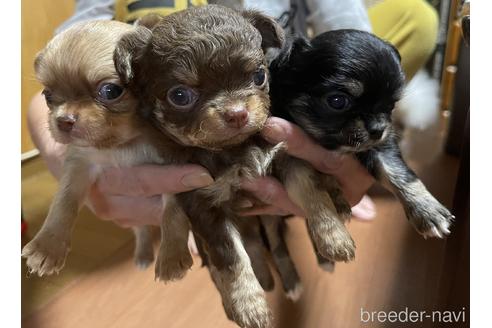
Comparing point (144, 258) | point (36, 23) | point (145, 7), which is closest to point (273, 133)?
point (145, 7)

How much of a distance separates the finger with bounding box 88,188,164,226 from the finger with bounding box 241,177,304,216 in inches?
14.2

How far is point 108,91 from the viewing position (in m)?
1.15

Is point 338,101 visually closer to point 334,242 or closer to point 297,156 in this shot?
point 297,156

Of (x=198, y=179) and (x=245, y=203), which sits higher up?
(x=198, y=179)

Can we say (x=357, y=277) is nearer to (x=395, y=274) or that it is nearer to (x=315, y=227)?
(x=395, y=274)

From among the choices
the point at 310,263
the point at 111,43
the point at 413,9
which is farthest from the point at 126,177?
the point at 413,9

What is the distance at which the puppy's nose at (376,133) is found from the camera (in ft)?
3.92

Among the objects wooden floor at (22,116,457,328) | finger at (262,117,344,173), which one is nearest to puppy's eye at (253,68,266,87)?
finger at (262,117,344,173)

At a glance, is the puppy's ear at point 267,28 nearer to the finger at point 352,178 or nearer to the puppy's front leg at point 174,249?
the finger at point 352,178

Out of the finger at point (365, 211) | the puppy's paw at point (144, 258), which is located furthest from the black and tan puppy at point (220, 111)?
the finger at point (365, 211)

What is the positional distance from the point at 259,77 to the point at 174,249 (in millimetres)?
474

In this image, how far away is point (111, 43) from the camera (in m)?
1.17

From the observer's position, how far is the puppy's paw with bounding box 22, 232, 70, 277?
47.3 inches

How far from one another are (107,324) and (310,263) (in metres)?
0.75
